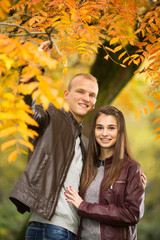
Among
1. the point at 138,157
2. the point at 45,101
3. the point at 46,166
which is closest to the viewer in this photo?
the point at 45,101

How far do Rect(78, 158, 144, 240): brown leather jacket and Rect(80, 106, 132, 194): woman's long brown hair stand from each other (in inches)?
2.3

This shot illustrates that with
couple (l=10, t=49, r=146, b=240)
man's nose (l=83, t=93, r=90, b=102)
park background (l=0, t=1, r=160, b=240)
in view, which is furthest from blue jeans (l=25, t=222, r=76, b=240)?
park background (l=0, t=1, r=160, b=240)

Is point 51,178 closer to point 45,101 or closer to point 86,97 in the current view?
point 86,97

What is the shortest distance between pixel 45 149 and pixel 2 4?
1.12 m

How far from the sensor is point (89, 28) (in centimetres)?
308

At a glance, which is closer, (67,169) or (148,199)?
(67,169)

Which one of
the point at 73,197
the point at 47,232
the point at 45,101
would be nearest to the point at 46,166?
the point at 73,197

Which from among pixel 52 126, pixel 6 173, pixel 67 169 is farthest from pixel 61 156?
pixel 6 173

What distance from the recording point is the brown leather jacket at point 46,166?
209 cm

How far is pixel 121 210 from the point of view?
7.02ft

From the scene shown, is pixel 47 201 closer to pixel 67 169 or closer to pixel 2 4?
pixel 67 169

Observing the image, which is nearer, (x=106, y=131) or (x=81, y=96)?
(x=106, y=131)

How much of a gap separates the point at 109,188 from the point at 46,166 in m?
0.54

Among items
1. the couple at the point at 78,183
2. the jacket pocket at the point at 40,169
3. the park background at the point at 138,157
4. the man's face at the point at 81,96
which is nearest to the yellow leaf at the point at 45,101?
the couple at the point at 78,183
